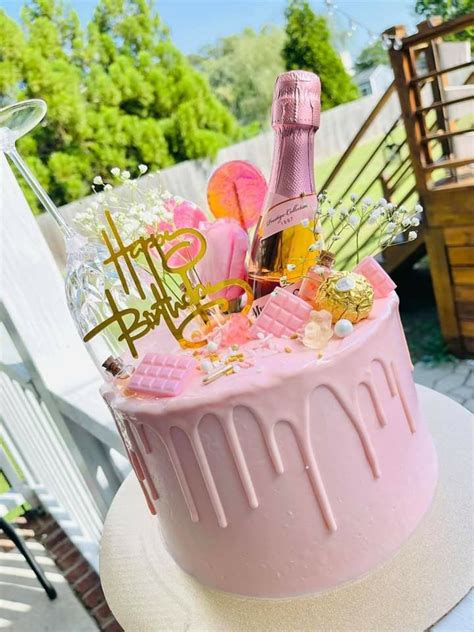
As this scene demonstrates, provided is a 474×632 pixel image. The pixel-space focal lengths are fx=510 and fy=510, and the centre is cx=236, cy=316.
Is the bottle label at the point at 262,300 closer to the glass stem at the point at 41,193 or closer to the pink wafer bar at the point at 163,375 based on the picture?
the pink wafer bar at the point at 163,375

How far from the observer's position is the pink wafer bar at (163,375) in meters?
0.46

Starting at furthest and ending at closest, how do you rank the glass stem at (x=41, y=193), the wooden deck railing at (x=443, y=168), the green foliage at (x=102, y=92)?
the green foliage at (x=102, y=92)
the wooden deck railing at (x=443, y=168)
the glass stem at (x=41, y=193)

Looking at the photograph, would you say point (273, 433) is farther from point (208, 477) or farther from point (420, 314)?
point (420, 314)

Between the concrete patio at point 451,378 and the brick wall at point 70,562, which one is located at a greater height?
the brick wall at point 70,562

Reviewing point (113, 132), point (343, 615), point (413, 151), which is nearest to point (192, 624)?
point (343, 615)

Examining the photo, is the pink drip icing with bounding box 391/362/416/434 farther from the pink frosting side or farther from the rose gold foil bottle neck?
the rose gold foil bottle neck

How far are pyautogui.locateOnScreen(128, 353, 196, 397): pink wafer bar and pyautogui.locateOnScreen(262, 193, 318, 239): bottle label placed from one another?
19cm

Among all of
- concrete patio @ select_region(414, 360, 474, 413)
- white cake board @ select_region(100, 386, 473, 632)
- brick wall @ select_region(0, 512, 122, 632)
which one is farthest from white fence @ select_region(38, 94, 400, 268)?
white cake board @ select_region(100, 386, 473, 632)

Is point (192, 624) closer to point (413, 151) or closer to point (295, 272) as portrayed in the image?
point (295, 272)

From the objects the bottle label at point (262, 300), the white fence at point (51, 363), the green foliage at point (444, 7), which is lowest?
the white fence at point (51, 363)

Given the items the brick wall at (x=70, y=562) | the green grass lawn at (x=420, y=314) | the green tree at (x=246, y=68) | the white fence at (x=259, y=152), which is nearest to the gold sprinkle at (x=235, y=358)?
the brick wall at (x=70, y=562)

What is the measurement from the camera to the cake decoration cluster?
471 mm

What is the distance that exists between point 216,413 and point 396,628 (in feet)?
0.76

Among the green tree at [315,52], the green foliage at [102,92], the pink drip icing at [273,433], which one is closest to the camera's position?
the pink drip icing at [273,433]
